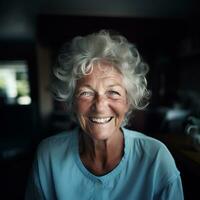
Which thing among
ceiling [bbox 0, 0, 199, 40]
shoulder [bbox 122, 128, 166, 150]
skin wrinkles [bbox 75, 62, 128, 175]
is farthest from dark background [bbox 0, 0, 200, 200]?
skin wrinkles [bbox 75, 62, 128, 175]

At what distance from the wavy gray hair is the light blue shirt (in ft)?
0.62

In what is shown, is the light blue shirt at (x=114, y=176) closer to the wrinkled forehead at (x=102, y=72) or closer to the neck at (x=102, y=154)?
the neck at (x=102, y=154)

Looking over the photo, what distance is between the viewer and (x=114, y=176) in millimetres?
1012

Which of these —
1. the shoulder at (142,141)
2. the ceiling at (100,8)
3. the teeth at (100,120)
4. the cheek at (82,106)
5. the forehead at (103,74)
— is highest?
the ceiling at (100,8)

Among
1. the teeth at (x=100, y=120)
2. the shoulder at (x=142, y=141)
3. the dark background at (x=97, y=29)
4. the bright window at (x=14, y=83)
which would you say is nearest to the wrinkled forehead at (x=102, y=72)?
the teeth at (x=100, y=120)

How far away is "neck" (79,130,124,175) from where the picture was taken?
41.9 inches

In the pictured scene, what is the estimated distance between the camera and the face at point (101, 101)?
95 centimetres

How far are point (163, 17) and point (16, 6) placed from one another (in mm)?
1126

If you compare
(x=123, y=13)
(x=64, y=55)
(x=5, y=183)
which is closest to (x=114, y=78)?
(x=64, y=55)

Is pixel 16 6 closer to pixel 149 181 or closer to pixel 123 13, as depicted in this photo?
pixel 123 13

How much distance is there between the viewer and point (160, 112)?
7.42 ft

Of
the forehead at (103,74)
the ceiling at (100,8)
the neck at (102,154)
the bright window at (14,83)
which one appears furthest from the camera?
the bright window at (14,83)

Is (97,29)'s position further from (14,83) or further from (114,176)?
(114,176)

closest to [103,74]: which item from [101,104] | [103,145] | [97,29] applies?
[101,104]
